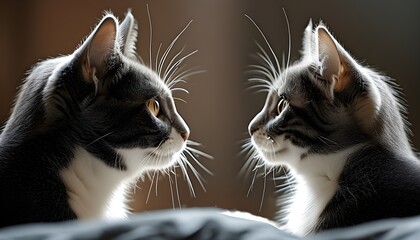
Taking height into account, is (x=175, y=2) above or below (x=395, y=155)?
above

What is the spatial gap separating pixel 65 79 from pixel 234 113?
86 centimetres

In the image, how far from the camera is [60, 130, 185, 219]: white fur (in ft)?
4.15

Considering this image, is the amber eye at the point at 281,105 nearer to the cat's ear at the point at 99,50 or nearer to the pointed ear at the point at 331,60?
the pointed ear at the point at 331,60

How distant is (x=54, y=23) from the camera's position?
2.11 metres

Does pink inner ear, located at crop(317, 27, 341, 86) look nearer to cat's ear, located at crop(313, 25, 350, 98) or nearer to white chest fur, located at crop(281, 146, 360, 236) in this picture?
cat's ear, located at crop(313, 25, 350, 98)

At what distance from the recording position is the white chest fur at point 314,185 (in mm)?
1292

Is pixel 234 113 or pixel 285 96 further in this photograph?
pixel 234 113

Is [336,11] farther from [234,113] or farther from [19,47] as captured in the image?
[19,47]

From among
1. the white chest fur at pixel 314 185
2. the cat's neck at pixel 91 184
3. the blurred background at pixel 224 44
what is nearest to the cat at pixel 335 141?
the white chest fur at pixel 314 185

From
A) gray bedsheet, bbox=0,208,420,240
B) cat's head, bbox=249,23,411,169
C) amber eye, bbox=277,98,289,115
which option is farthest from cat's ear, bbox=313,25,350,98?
gray bedsheet, bbox=0,208,420,240

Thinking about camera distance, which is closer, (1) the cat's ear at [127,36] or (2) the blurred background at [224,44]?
(1) the cat's ear at [127,36]

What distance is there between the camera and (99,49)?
132 cm

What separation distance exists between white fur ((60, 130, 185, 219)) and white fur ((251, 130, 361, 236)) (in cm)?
21

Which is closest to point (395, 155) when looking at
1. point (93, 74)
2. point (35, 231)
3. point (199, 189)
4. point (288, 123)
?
point (288, 123)
